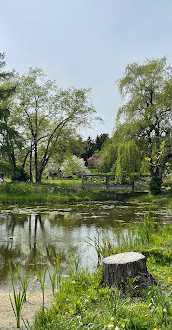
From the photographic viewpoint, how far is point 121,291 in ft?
12.7

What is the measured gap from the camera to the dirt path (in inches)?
138

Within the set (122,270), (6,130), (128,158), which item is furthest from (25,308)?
(6,130)

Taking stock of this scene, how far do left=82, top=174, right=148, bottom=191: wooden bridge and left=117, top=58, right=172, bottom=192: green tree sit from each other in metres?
1.67

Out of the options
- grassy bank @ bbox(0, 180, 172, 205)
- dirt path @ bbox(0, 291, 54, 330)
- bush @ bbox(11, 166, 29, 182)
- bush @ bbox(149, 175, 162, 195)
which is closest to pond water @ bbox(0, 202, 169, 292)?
dirt path @ bbox(0, 291, 54, 330)

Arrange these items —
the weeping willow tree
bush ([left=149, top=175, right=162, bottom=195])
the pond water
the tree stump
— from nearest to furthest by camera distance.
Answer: the tree stump → the pond water → the weeping willow tree → bush ([left=149, top=175, right=162, bottom=195])

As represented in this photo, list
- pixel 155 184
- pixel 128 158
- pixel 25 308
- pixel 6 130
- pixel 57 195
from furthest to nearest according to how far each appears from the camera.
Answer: pixel 6 130 → pixel 155 184 → pixel 128 158 → pixel 57 195 → pixel 25 308

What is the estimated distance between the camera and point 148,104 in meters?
20.7

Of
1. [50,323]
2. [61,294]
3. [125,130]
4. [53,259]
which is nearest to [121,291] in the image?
[61,294]

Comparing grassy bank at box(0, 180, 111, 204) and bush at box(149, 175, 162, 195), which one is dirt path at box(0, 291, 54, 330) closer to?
grassy bank at box(0, 180, 111, 204)

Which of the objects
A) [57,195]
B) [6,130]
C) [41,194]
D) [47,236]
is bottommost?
[47,236]

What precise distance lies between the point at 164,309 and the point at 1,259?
4.41 meters

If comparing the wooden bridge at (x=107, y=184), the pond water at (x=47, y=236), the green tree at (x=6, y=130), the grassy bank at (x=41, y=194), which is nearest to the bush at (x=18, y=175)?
the green tree at (x=6, y=130)

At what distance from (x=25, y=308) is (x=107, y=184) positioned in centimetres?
1889

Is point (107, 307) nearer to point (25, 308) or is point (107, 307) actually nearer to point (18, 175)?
point (25, 308)
